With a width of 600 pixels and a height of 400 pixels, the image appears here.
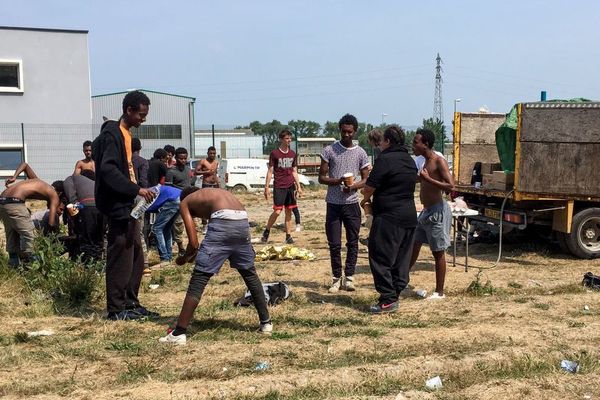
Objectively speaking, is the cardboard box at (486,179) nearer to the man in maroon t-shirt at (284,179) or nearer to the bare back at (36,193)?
the man in maroon t-shirt at (284,179)

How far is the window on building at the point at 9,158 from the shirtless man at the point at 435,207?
19272 mm

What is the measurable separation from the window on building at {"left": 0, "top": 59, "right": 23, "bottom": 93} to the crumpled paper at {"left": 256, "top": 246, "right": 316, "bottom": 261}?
731 inches

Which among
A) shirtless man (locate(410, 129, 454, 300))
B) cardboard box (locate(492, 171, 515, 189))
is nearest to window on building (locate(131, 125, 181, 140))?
cardboard box (locate(492, 171, 515, 189))

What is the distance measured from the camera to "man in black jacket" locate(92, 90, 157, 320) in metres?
6.32

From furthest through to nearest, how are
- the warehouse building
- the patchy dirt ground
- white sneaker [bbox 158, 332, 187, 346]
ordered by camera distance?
the warehouse building, white sneaker [bbox 158, 332, 187, 346], the patchy dirt ground

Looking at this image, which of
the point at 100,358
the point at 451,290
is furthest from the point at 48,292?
the point at 451,290

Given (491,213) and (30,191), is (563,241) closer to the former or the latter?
(491,213)

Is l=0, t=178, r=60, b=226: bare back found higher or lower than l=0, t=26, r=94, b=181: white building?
lower

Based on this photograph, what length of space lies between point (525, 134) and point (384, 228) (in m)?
3.89

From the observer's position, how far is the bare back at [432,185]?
24.9 feet

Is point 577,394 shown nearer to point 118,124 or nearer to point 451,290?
point 451,290

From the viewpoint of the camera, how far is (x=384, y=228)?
22.4 feet

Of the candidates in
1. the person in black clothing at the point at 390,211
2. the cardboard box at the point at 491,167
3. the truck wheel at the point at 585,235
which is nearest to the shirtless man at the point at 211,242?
the person in black clothing at the point at 390,211

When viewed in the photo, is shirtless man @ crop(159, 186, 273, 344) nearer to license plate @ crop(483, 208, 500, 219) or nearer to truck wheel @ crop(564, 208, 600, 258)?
license plate @ crop(483, 208, 500, 219)
